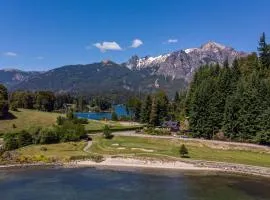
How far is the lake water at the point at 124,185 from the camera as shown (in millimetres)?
64938

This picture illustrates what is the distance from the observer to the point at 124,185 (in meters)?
72.4

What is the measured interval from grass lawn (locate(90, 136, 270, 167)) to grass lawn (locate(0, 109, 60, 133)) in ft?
92.6

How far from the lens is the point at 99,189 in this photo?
69.8 m

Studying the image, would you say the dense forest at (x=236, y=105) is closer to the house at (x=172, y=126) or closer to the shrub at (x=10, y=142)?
the house at (x=172, y=126)

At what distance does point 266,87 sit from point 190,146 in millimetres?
25617

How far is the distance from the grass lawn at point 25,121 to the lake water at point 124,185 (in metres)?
51.1

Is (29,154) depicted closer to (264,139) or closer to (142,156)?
(142,156)

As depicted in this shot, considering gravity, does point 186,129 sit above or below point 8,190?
above

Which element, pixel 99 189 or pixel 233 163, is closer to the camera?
pixel 99 189

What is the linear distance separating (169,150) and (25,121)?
199 ft

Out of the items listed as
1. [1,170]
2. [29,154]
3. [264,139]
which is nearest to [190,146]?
[264,139]

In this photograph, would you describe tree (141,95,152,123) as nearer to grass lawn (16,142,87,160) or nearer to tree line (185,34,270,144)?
tree line (185,34,270,144)

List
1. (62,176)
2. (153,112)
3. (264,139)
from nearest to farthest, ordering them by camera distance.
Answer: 1. (62,176)
2. (264,139)
3. (153,112)

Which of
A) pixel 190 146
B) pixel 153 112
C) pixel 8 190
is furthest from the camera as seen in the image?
pixel 153 112
